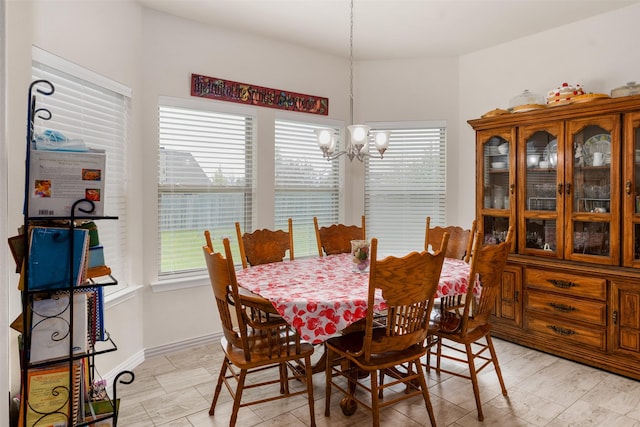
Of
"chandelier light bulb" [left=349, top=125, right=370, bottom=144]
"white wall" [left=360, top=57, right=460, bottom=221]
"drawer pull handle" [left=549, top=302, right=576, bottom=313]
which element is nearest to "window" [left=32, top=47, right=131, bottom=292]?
"chandelier light bulb" [left=349, top=125, right=370, bottom=144]

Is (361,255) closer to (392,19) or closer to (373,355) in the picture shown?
(373,355)

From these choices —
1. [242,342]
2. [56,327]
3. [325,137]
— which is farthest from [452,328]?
[56,327]

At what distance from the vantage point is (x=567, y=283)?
320cm

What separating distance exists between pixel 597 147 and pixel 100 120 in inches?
147

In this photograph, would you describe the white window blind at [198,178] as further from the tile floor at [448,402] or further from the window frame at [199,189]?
the tile floor at [448,402]

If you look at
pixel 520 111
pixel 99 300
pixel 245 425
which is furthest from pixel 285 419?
pixel 520 111

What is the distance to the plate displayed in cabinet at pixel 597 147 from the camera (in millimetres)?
3080

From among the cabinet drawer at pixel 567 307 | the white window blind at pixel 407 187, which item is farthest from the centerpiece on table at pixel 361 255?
the white window blind at pixel 407 187

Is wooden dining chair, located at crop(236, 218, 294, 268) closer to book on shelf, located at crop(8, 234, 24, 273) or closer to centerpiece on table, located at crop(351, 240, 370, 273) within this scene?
centerpiece on table, located at crop(351, 240, 370, 273)

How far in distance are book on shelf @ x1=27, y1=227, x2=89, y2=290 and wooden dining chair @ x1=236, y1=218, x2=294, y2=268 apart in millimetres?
1411

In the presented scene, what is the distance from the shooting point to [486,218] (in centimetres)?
387

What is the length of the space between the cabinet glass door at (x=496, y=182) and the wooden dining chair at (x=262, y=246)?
184cm

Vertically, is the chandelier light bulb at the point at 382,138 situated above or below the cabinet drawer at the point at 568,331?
above

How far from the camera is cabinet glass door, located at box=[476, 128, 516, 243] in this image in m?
3.65
